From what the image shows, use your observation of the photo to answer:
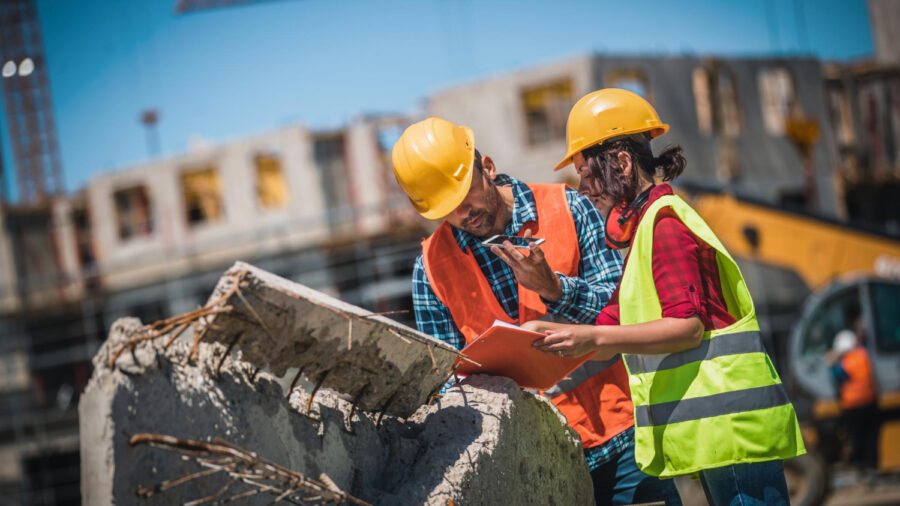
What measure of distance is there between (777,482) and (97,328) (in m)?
26.1

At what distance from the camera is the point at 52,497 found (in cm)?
1800

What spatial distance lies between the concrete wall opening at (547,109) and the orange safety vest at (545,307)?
21.3 m

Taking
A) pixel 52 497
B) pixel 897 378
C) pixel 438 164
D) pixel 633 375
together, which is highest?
pixel 438 164

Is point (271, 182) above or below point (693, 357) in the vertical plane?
above

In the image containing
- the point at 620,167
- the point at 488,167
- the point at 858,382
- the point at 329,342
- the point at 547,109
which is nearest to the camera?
the point at 329,342

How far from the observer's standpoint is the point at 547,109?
25734mm

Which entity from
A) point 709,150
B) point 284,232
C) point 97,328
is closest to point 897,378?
point 709,150

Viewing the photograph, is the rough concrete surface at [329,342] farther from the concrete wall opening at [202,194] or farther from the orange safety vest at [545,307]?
the concrete wall opening at [202,194]

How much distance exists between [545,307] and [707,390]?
2.12 ft

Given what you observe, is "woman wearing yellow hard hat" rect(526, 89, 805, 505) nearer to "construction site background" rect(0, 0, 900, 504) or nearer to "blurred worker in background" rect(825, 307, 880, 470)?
"blurred worker in background" rect(825, 307, 880, 470)

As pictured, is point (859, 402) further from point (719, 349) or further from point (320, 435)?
point (320, 435)

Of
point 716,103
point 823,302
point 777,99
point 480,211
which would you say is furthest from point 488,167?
point 777,99

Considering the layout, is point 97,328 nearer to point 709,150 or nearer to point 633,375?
point 709,150

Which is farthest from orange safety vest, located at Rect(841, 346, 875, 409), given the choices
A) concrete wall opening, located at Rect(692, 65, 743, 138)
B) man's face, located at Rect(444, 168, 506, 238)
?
concrete wall opening, located at Rect(692, 65, 743, 138)
